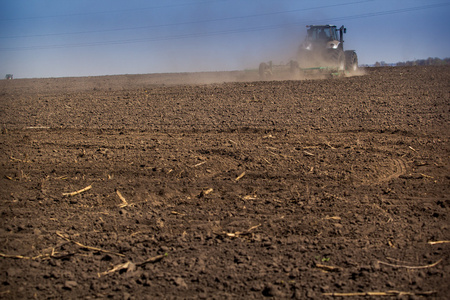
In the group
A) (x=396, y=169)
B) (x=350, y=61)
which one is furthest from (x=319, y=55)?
(x=396, y=169)

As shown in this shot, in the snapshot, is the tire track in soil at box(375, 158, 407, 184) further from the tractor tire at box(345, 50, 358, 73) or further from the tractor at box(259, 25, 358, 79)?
the tractor tire at box(345, 50, 358, 73)

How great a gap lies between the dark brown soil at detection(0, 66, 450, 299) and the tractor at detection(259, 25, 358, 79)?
13.8m

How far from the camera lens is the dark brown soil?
3.32 meters

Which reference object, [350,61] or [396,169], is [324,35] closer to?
[350,61]

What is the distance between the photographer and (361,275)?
3326 mm

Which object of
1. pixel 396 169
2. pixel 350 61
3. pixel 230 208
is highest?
pixel 350 61

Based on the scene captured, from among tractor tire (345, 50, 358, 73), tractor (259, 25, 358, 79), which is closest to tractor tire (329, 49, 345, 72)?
tractor (259, 25, 358, 79)

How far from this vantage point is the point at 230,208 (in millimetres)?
4715

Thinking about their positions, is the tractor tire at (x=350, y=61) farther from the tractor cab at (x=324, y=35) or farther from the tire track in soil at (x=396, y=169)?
the tire track in soil at (x=396, y=169)

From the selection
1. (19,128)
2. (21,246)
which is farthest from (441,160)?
(19,128)

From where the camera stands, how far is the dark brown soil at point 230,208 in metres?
3.32

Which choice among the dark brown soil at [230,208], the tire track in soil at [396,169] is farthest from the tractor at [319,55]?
the tire track in soil at [396,169]

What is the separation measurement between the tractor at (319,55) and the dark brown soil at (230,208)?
1380cm

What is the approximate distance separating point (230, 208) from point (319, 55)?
20.6m
